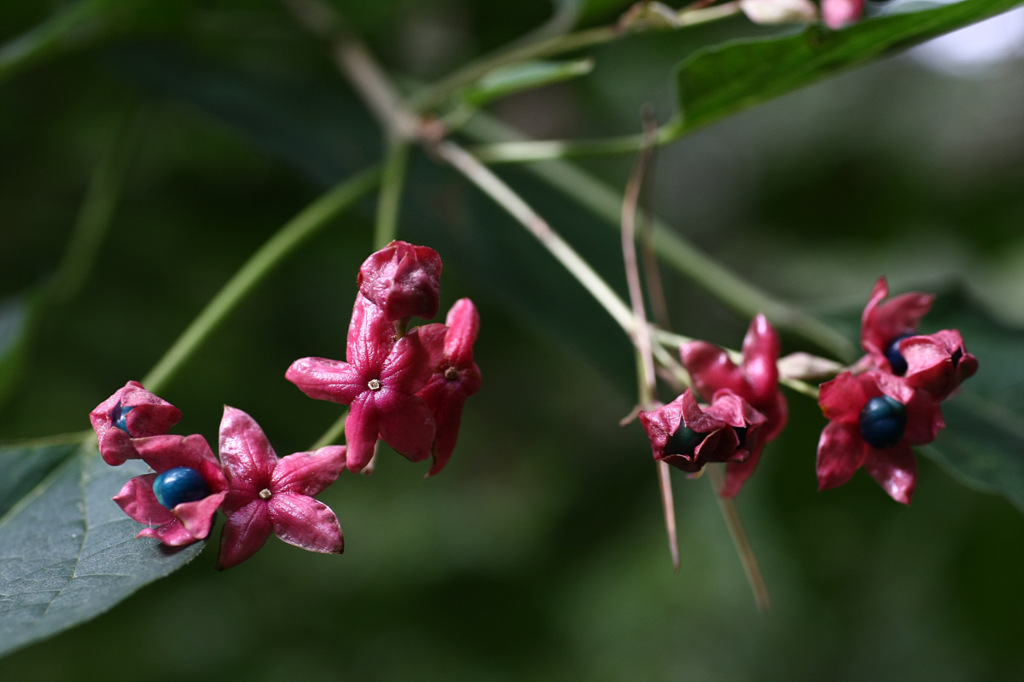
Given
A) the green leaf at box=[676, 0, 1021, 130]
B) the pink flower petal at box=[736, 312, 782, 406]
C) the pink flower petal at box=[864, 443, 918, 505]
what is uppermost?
the green leaf at box=[676, 0, 1021, 130]

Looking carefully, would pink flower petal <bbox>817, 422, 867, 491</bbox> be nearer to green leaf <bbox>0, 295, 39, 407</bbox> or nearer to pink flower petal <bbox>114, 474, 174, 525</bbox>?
pink flower petal <bbox>114, 474, 174, 525</bbox>

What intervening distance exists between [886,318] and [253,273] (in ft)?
1.59

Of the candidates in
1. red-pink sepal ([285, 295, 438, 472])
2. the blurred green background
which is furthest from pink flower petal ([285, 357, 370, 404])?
the blurred green background

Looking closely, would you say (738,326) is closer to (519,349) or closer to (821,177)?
(821,177)

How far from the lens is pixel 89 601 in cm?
39

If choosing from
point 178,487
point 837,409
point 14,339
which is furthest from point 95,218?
point 837,409

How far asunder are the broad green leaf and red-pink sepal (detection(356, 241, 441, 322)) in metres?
0.30

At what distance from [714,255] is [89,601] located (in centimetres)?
155

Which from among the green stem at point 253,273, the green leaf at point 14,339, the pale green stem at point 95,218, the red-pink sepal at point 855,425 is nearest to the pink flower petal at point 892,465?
the red-pink sepal at point 855,425

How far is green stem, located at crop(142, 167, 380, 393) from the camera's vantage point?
0.53 m

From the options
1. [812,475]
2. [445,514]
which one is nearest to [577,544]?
[445,514]

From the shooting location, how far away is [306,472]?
416 mm

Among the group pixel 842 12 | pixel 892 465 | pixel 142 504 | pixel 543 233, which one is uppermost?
pixel 842 12

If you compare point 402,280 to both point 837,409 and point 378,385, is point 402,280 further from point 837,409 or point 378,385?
point 837,409
